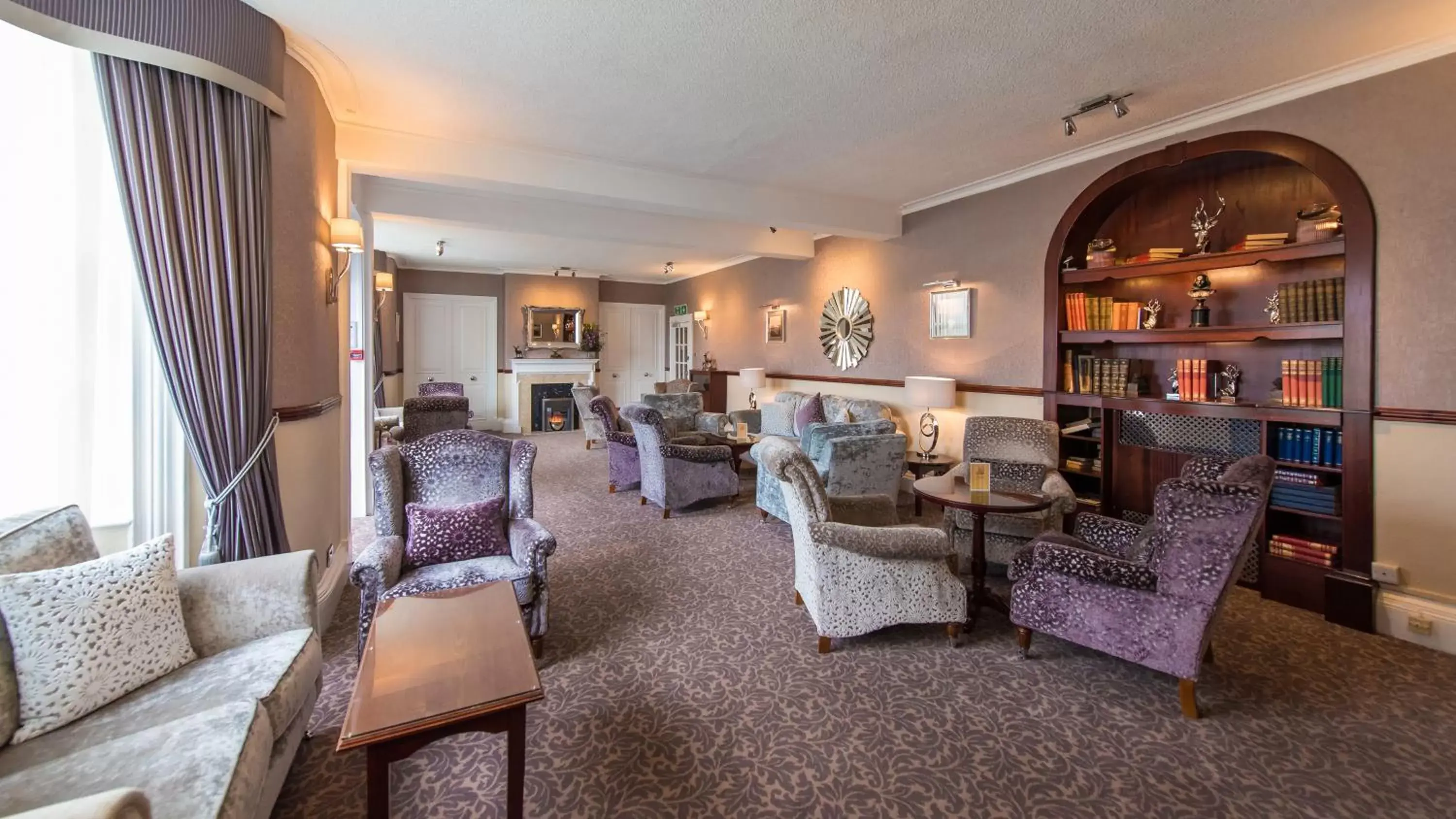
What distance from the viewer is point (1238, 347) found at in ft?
12.8

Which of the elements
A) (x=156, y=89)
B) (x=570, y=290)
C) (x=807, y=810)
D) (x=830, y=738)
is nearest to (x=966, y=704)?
(x=830, y=738)

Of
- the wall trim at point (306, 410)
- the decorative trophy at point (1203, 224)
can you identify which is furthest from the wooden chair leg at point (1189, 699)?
the wall trim at point (306, 410)

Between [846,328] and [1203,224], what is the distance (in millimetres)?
3452

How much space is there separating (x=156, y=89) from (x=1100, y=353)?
5.72 meters

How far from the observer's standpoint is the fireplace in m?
10.6

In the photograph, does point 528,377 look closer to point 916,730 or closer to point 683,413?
point 683,413

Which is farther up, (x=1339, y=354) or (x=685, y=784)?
(x=1339, y=354)

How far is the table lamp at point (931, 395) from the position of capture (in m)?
5.30

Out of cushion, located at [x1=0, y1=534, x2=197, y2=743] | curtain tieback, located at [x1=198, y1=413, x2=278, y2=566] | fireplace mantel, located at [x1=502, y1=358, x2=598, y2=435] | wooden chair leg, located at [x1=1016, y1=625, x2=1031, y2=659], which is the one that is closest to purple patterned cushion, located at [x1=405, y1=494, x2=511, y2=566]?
curtain tieback, located at [x1=198, y1=413, x2=278, y2=566]

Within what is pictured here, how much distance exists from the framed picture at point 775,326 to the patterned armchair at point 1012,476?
3816 mm

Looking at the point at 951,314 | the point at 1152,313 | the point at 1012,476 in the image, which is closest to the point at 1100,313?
the point at 1152,313

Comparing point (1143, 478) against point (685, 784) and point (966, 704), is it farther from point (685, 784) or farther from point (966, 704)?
point (685, 784)

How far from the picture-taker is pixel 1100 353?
4.69 meters

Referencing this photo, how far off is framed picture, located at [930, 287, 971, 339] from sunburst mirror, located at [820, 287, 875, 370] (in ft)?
2.85
